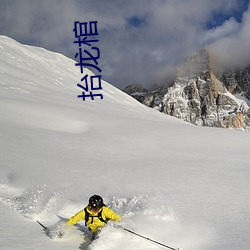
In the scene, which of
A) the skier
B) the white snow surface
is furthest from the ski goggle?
the white snow surface

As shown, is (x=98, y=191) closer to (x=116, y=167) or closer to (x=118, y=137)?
(x=116, y=167)

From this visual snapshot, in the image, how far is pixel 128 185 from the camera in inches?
320

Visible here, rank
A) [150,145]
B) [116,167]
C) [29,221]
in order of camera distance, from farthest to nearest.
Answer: [150,145], [116,167], [29,221]

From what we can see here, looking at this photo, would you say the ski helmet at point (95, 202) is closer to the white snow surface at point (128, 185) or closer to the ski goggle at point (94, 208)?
the ski goggle at point (94, 208)

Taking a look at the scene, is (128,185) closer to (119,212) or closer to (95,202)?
(119,212)

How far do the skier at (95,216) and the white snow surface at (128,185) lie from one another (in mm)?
189

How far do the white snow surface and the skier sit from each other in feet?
0.62

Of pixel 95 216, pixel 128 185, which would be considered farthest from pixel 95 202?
pixel 128 185

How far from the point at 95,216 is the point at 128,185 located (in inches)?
92.7

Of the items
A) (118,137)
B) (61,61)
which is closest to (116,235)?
(118,137)

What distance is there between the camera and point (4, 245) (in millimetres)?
4918

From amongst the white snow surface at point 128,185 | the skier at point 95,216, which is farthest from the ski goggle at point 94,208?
the white snow surface at point 128,185

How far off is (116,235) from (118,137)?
914 cm

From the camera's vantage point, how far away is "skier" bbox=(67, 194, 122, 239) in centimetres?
579
